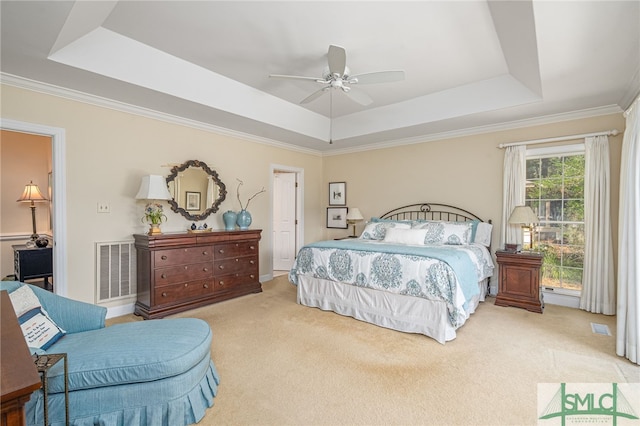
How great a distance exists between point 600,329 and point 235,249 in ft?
14.8

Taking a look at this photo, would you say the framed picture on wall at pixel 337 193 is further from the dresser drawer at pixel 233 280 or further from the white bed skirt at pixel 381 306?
the white bed skirt at pixel 381 306

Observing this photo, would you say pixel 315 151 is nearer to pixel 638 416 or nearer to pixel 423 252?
pixel 423 252

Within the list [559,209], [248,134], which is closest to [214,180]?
[248,134]

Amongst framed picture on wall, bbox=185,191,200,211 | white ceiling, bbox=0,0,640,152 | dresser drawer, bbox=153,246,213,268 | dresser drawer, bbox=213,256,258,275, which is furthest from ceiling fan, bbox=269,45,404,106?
dresser drawer, bbox=213,256,258,275

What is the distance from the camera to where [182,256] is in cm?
391

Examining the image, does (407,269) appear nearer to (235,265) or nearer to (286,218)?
(235,265)

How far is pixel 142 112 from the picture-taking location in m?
3.96

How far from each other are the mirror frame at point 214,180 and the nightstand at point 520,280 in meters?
4.10

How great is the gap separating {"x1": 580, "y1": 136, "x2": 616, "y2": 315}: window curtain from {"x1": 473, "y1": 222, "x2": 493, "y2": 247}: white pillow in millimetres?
1092

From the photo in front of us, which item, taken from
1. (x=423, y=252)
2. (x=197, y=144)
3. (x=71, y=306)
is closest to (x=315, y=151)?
(x=197, y=144)

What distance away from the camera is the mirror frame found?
14.0ft

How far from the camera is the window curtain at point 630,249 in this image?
2.58m

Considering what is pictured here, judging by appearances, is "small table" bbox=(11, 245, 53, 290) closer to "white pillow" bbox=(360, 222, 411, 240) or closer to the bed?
the bed

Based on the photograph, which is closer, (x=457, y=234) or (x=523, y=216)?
(x=523, y=216)
